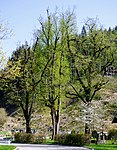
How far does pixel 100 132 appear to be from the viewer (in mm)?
39688

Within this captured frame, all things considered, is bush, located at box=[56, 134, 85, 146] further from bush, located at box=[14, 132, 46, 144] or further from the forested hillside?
the forested hillside

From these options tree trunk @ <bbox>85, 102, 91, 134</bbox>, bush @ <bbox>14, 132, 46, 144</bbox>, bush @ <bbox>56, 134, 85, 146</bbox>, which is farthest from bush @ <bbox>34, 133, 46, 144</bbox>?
tree trunk @ <bbox>85, 102, 91, 134</bbox>

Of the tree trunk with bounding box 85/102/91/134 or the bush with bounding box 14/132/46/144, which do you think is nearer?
the bush with bounding box 14/132/46/144

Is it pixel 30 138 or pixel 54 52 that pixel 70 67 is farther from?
pixel 30 138

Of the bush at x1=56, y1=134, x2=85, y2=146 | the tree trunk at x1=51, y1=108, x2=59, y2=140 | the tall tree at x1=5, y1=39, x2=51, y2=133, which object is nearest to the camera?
the bush at x1=56, y1=134, x2=85, y2=146

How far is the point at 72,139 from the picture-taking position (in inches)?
1366

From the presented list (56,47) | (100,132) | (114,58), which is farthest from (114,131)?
(56,47)

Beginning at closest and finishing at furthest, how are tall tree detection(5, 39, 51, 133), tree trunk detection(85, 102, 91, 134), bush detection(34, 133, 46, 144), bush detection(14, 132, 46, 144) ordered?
bush detection(34, 133, 46, 144) < bush detection(14, 132, 46, 144) < tree trunk detection(85, 102, 91, 134) < tall tree detection(5, 39, 51, 133)

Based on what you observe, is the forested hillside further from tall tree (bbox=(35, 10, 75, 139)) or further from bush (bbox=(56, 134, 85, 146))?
bush (bbox=(56, 134, 85, 146))

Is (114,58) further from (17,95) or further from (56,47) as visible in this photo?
(17,95)

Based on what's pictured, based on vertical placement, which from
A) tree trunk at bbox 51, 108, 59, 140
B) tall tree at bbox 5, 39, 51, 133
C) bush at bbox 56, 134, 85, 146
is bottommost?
bush at bbox 56, 134, 85, 146

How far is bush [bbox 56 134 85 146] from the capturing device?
1342 inches

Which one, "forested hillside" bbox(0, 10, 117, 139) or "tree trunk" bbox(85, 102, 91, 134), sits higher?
"forested hillside" bbox(0, 10, 117, 139)

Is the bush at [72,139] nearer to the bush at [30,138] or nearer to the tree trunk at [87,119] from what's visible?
the bush at [30,138]
